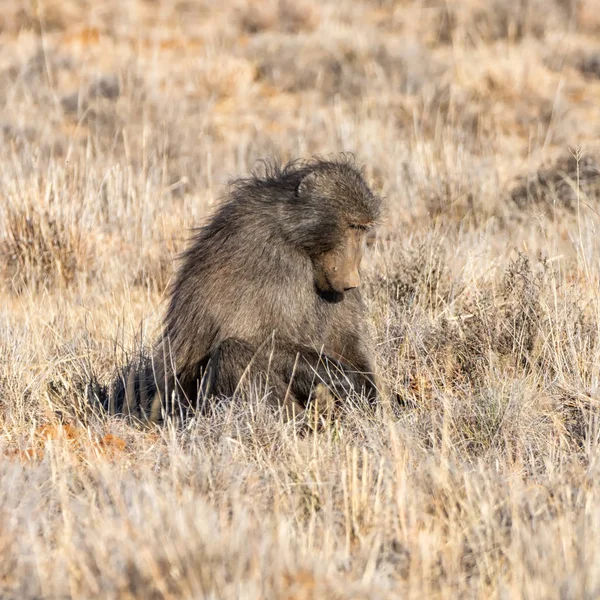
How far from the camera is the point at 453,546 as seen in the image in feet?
8.66

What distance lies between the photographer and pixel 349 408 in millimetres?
3926

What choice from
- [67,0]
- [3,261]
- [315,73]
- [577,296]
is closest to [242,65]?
[315,73]

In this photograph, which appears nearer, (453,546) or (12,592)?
(12,592)

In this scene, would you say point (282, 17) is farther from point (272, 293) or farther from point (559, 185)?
point (272, 293)

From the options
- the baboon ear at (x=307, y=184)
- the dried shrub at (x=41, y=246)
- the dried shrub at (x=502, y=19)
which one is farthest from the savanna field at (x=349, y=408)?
the dried shrub at (x=502, y=19)

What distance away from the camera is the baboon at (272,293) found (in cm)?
400

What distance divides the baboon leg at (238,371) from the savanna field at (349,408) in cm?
11

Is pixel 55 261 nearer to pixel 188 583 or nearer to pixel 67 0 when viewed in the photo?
pixel 188 583

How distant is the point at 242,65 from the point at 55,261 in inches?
285

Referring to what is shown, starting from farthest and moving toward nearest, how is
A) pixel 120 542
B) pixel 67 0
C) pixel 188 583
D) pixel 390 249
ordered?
pixel 67 0, pixel 390 249, pixel 120 542, pixel 188 583

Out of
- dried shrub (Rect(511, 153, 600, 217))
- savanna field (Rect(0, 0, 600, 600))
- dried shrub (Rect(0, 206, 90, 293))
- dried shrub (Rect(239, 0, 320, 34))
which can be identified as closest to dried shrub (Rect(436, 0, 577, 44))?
dried shrub (Rect(239, 0, 320, 34))

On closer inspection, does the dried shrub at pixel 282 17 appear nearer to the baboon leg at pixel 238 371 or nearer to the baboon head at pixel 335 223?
the baboon head at pixel 335 223

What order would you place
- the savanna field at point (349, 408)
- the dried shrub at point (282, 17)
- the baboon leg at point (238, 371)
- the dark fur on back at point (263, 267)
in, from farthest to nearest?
the dried shrub at point (282, 17), the dark fur on back at point (263, 267), the baboon leg at point (238, 371), the savanna field at point (349, 408)

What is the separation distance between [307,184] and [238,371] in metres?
0.79
